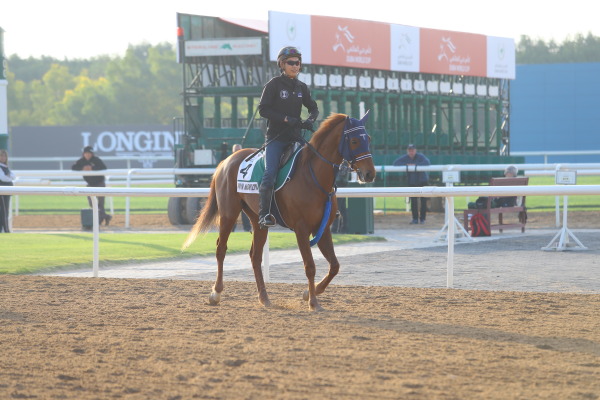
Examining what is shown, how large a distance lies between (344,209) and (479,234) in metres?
2.15

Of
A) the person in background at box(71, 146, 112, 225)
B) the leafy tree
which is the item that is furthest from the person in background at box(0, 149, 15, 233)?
the leafy tree

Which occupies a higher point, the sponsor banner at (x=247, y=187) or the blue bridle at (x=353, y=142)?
the blue bridle at (x=353, y=142)

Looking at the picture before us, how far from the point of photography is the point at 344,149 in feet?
24.7

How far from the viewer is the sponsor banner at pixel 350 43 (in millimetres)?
20406

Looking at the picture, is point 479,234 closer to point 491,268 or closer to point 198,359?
point 491,268

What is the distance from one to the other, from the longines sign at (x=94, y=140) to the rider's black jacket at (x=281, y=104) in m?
35.2

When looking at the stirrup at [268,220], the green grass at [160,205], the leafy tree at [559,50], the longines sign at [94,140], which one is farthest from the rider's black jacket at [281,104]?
the leafy tree at [559,50]

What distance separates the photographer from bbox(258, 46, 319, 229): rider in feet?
25.7

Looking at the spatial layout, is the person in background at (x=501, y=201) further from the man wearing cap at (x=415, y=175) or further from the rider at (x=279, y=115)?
the rider at (x=279, y=115)

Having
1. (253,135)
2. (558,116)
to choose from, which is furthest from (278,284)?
(558,116)

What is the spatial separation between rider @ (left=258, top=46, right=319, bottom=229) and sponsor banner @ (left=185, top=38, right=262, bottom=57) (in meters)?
11.6

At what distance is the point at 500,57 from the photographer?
89.9ft

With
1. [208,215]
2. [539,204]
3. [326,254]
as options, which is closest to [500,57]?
[539,204]

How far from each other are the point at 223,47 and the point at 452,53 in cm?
742
